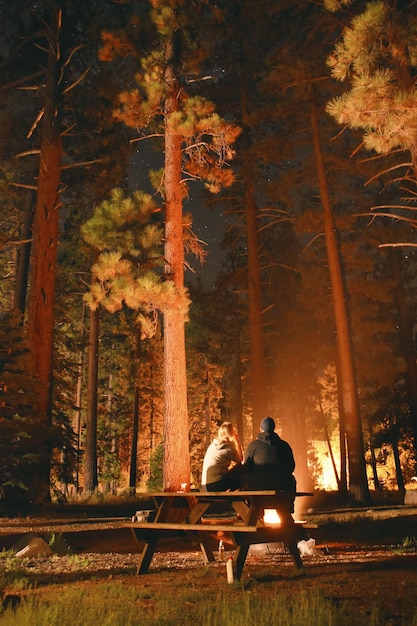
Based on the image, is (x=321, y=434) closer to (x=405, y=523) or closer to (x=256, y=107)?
(x=256, y=107)

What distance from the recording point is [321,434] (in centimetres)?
6788

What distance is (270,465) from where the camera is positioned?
6.58 meters

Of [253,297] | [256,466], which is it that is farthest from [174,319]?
[253,297]

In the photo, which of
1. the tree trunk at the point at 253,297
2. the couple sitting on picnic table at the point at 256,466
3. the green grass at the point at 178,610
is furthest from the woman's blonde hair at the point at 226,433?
the tree trunk at the point at 253,297

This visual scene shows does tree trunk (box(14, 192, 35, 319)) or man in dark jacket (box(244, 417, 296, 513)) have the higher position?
tree trunk (box(14, 192, 35, 319))

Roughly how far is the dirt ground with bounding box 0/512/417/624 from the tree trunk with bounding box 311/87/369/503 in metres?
7.52

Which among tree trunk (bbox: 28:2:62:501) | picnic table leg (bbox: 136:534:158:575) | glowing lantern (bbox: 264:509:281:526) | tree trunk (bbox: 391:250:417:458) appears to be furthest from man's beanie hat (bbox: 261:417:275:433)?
tree trunk (bbox: 391:250:417:458)

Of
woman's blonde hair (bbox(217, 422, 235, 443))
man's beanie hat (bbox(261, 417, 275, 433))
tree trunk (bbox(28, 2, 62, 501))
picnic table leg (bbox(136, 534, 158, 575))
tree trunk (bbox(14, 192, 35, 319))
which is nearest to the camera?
picnic table leg (bbox(136, 534, 158, 575))

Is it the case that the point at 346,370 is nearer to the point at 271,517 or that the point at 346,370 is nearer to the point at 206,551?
the point at 271,517

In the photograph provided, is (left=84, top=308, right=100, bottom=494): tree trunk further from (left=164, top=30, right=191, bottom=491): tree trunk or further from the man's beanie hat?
the man's beanie hat

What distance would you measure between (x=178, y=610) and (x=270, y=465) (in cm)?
234

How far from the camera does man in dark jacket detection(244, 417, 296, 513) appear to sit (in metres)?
6.55

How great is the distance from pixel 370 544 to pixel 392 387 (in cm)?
2550

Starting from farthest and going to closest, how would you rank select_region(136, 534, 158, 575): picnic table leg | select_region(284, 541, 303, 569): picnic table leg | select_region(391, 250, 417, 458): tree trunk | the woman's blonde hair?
1. select_region(391, 250, 417, 458): tree trunk
2. the woman's blonde hair
3. select_region(136, 534, 158, 575): picnic table leg
4. select_region(284, 541, 303, 569): picnic table leg
